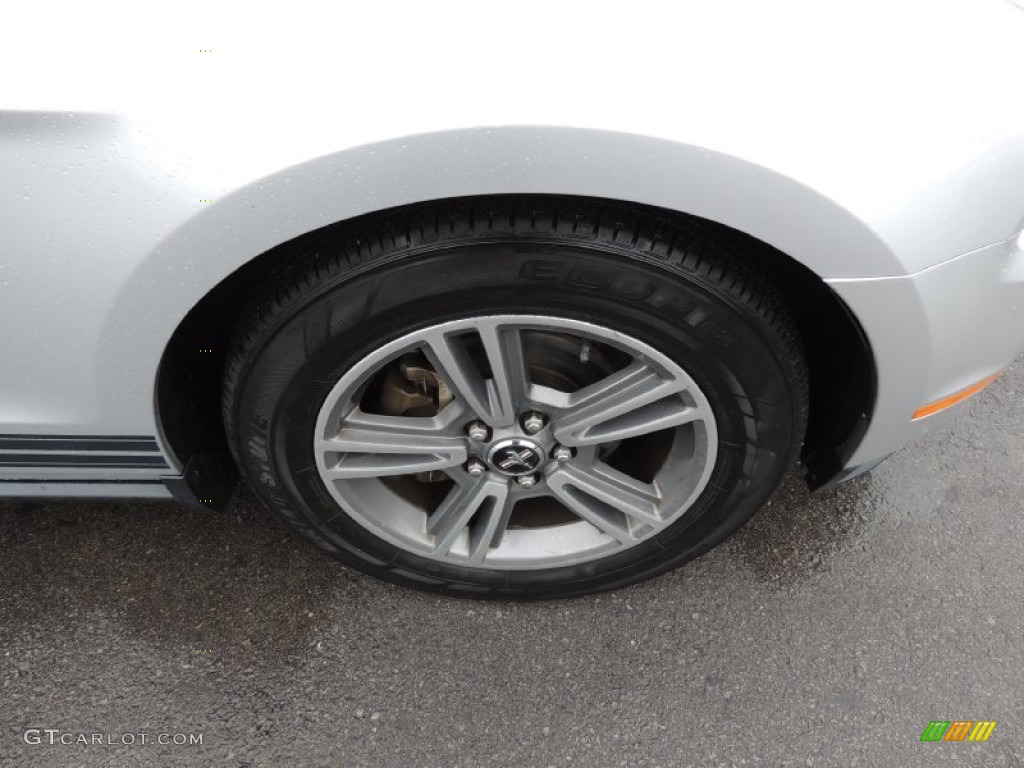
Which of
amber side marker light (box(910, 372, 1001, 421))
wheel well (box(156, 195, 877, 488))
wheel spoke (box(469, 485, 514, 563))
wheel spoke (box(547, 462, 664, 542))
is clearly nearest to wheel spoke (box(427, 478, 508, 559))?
wheel spoke (box(469, 485, 514, 563))

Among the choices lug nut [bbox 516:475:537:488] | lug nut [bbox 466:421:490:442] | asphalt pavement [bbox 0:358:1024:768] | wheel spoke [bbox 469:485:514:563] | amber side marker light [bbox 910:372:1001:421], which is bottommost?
asphalt pavement [bbox 0:358:1024:768]

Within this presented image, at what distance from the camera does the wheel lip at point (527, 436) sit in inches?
46.5

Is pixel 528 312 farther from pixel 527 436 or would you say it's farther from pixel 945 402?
pixel 945 402

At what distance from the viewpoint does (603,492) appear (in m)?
1.48

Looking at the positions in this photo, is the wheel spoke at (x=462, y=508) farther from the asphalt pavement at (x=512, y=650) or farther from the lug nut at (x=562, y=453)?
the asphalt pavement at (x=512, y=650)

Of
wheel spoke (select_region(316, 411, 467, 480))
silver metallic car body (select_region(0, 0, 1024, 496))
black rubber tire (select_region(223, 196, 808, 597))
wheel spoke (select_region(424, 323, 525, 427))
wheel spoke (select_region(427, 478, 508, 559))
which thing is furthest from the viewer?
wheel spoke (select_region(427, 478, 508, 559))

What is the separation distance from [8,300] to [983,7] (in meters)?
1.45

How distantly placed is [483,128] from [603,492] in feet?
2.42

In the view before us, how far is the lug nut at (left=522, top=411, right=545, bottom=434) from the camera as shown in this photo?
4.50 ft

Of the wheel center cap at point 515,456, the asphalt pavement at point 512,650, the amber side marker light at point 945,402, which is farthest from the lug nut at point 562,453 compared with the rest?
the amber side marker light at point 945,402

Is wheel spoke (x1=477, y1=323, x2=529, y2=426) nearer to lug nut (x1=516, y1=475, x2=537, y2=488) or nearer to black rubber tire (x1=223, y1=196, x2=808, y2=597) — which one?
black rubber tire (x1=223, y1=196, x2=808, y2=597)

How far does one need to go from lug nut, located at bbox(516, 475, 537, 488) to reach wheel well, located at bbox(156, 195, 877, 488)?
0.54m

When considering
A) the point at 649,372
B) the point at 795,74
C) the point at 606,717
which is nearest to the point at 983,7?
the point at 795,74

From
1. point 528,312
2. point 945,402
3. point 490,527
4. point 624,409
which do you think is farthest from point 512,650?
point 945,402
